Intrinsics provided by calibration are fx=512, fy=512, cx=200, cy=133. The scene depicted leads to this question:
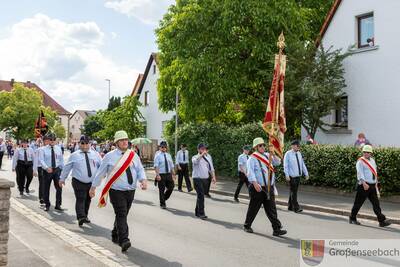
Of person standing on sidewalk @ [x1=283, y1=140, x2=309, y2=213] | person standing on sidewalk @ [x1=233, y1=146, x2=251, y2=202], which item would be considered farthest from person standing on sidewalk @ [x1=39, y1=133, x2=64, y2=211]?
person standing on sidewalk @ [x1=283, y1=140, x2=309, y2=213]

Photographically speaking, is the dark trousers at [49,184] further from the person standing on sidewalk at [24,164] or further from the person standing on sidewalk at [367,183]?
the person standing on sidewalk at [367,183]

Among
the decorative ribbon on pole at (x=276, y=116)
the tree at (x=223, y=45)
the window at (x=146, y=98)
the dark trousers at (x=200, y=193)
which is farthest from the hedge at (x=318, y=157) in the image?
the window at (x=146, y=98)

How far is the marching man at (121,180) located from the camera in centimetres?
820

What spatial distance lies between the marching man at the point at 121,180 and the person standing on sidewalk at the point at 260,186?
2.35m

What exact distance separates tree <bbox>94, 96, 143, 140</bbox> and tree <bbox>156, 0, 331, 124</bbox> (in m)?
16.1

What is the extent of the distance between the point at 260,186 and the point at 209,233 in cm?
133

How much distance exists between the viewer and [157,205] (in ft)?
47.5

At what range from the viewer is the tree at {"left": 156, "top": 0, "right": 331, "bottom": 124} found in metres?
22.5

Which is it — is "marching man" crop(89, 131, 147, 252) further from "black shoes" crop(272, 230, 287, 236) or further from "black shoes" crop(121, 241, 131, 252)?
"black shoes" crop(272, 230, 287, 236)

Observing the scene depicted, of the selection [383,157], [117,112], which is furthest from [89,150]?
[117,112]

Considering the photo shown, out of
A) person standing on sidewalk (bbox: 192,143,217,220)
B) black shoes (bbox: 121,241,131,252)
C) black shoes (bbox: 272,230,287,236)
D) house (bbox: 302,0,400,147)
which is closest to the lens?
black shoes (bbox: 121,241,131,252)

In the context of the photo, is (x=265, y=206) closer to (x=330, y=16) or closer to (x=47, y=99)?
(x=330, y=16)

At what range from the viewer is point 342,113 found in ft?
76.7

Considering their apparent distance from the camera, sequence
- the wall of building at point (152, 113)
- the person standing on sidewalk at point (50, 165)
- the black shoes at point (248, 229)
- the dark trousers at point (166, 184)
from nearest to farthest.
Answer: the black shoes at point (248, 229)
the person standing on sidewalk at point (50, 165)
the dark trousers at point (166, 184)
the wall of building at point (152, 113)
